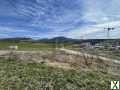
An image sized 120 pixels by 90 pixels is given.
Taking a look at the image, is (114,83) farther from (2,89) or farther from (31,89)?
(2,89)

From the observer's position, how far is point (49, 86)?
254 inches

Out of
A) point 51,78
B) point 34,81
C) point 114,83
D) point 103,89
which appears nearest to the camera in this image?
point 114,83

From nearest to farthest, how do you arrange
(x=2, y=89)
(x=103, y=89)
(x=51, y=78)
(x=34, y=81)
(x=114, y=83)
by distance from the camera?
(x=114, y=83) < (x=2, y=89) < (x=103, y=89) < (x=34, y=81) < (x=51, y=78)

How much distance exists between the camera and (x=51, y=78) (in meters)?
7.52

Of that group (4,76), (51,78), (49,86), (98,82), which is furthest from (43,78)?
(98,82)

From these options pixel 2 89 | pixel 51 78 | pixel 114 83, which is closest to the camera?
pixel 114 83

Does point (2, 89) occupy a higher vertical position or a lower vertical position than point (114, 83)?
lower

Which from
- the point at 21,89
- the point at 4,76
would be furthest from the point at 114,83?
the point at 4,76

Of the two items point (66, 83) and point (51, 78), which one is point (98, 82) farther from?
point (51, 78)

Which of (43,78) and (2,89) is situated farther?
(43,78)

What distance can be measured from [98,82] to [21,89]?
316cm

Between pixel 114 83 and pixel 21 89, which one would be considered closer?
pixel 114 83

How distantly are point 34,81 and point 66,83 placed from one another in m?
1.29

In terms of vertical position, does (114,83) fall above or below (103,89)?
above
